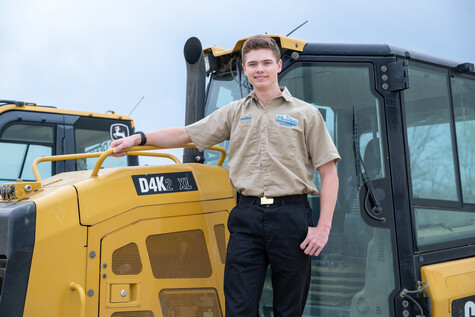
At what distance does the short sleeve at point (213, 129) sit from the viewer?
251 cm

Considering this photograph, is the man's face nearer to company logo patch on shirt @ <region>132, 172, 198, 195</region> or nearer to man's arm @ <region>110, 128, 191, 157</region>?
man's arm @ <region>110, 128, 191, 157</region>

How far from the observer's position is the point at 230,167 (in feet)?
7.96

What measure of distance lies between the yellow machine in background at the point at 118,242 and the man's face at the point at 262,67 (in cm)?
65

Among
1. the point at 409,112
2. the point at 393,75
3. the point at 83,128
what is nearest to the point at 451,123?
the point at 409,112

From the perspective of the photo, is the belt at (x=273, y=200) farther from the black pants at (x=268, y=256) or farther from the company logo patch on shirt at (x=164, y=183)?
the company logo patch on shirt at (x=164, y=183)

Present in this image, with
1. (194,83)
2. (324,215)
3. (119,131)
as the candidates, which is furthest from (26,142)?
(324,215)

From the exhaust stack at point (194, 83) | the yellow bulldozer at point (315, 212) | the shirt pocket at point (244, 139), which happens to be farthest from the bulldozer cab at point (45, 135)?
the shirt pocket at point (244, 139)

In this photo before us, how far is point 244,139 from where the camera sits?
239 centimetres

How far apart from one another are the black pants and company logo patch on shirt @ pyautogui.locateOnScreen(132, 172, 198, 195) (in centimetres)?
46

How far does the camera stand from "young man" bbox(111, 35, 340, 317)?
225 cm

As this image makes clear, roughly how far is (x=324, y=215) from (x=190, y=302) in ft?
2.76

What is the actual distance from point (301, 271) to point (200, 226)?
0.64 meters

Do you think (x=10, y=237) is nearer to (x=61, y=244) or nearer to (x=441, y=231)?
(x=61, y=244)

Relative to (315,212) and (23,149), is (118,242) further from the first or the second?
(23,149)
